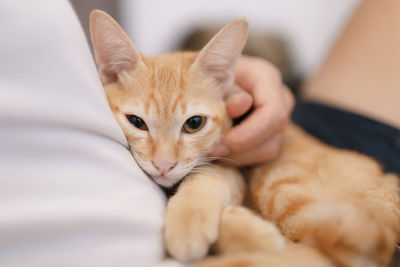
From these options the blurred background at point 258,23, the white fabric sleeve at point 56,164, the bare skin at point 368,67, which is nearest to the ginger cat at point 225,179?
the white fabric sleeve at point 56,164

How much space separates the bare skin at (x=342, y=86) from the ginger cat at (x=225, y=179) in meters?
0.08

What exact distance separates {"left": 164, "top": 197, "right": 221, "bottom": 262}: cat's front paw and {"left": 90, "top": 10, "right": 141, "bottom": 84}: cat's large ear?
0.52 metres

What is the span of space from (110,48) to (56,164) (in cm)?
49

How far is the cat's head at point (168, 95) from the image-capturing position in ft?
2.72

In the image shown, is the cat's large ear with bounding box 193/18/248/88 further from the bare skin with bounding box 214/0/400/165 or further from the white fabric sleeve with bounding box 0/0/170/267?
the white fabric sleeve with bounding box 0/0/170/267

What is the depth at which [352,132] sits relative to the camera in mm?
1139

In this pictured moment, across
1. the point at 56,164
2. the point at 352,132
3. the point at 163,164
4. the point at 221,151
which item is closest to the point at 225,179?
the point at 221,151

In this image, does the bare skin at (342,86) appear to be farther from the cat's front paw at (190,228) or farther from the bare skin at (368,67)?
the cat's front paw at (190,228)

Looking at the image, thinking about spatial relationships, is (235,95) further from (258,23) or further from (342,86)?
(258,23)

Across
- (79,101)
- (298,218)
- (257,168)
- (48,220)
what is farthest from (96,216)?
(257,168)

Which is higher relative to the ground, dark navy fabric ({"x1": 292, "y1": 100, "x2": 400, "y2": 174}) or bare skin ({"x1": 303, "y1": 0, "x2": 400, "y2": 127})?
bare skin ({"x1": 303, "y1": 0, "x2": 400, "y2": 127})

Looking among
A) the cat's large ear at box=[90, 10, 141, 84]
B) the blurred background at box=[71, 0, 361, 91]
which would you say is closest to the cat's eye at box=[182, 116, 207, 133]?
the cat's large ear at box=[90, 10, 141, 84]

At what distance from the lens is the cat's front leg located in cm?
57

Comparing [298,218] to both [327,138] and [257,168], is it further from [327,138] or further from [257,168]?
[327,138]
